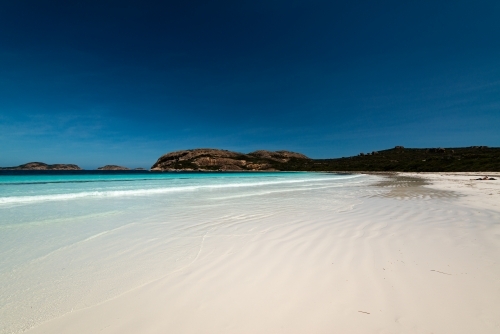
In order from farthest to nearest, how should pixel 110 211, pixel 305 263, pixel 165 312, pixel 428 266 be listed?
1. pixel 110 211
2. pixel 305 263
3. pixel 428 266
4. pixel 165 312

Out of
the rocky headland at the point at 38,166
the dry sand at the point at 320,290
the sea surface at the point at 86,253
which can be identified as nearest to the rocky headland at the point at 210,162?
the rocky headland at the point at 38,166

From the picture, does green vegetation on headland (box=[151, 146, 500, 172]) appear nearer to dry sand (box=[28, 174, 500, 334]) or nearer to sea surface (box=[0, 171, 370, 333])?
dry sand (box=[28, 174, 500, 334])

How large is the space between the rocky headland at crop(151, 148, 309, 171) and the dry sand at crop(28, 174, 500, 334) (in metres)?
101

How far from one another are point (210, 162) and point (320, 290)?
11163 cm

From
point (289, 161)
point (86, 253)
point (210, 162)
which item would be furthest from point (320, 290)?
point (289, 161)

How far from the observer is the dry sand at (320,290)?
6.96ft

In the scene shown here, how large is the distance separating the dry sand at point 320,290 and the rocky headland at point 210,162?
101267mm

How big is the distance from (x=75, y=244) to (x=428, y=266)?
5.81 meters

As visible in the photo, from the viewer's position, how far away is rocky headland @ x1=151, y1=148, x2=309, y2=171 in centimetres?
10769

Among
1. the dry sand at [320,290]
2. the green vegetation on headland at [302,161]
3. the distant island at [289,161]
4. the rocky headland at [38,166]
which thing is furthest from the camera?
the rocky headland at [38,166]

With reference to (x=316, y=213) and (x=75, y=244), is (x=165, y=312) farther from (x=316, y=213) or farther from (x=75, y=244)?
(x=316, y=213)

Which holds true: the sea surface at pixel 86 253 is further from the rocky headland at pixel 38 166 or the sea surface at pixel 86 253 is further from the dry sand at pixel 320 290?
the rocky headland at pixel 38 166

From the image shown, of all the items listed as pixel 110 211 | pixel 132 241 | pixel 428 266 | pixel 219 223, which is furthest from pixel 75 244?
pixel 428 266

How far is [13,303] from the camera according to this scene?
8.06 feet
